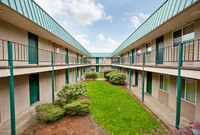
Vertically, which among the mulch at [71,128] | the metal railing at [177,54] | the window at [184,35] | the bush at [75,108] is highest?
the window at [184,35]

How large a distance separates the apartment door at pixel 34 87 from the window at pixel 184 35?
11879mm

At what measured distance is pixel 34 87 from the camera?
26.3 ft

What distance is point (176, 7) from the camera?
502 cm

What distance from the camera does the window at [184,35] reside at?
580 centimetres

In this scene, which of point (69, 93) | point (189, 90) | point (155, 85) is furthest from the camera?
point (155, 85)

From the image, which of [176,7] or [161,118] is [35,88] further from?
[176,7]

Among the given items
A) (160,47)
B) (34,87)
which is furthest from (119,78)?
(34,87)

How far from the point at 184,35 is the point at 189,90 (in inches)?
153

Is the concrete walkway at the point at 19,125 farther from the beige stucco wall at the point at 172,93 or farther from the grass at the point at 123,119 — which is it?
the beige stucco wall at the point at 172,93

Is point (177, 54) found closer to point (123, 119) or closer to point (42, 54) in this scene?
point (123, 119)

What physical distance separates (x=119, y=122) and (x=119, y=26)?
26630mm

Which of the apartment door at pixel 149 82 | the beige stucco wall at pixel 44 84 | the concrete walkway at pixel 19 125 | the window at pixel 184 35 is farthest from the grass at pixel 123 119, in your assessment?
the beige stucco wall at pixel 44 84

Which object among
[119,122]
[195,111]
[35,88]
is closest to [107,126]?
[119,122]

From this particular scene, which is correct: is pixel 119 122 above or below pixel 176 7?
below
